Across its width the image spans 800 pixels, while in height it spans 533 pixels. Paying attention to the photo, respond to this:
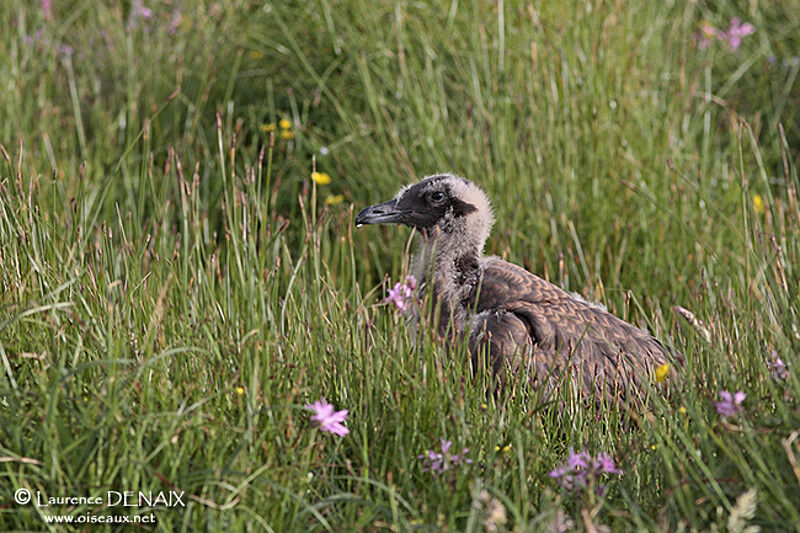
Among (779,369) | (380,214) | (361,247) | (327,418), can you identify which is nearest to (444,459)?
(327,418)

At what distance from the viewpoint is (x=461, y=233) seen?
15.4ft

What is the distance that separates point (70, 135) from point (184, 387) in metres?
3.81

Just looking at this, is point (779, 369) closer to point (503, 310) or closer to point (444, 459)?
point (444, 459)

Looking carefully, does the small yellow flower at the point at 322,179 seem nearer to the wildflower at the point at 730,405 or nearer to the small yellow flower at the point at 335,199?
the small yellow flower at the point at 335,199

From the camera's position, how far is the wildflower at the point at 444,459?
2793 millimetres

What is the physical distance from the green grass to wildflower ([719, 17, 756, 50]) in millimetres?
92

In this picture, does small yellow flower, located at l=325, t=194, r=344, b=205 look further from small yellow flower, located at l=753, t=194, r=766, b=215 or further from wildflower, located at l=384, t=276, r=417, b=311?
small yellow flower, located at l=753, t=194, r=766, b=215

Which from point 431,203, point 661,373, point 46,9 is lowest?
point 661,373

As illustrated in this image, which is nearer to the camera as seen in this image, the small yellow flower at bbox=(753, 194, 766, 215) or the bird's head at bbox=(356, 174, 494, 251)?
the bird's head at bbox=(356, 174, 494, 251)

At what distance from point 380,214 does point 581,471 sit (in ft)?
6.81

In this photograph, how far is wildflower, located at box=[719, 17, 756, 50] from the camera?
7.25m

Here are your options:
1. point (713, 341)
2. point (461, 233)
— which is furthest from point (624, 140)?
point (713, 341)

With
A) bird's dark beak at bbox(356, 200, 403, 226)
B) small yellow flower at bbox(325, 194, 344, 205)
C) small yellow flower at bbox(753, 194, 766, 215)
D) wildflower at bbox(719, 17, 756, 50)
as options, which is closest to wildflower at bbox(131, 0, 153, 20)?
small yellow flower at bbox(325, 194, 344, 205)

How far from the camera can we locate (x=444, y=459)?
9.25ft
